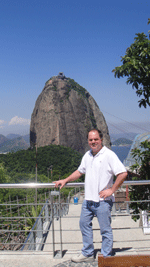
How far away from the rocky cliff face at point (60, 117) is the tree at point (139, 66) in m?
76.9

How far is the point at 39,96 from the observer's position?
91.2 meters

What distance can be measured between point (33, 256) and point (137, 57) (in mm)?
3139

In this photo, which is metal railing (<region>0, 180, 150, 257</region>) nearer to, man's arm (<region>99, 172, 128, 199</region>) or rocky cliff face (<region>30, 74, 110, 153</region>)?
man's arm (<region>99, 172, 128, 199</region>)

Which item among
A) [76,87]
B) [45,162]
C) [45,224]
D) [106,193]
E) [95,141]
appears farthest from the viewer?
[76,87]

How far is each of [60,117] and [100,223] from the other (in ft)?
270

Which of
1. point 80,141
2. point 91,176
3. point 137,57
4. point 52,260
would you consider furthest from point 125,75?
point 80,141

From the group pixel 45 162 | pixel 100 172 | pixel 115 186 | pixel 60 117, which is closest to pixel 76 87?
pixel 60 117

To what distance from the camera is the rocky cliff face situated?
271 ft

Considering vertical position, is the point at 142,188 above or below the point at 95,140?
below

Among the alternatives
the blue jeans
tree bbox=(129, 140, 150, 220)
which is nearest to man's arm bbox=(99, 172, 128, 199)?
the blue jeans

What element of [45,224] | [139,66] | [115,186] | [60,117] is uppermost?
[60,117]

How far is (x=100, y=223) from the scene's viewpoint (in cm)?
290

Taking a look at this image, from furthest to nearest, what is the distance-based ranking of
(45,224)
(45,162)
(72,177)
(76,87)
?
1. (76,87)
2. (45,162)
3. (45,224)
4. (72,177)

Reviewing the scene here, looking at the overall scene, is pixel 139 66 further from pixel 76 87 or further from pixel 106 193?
pixel 76 87
